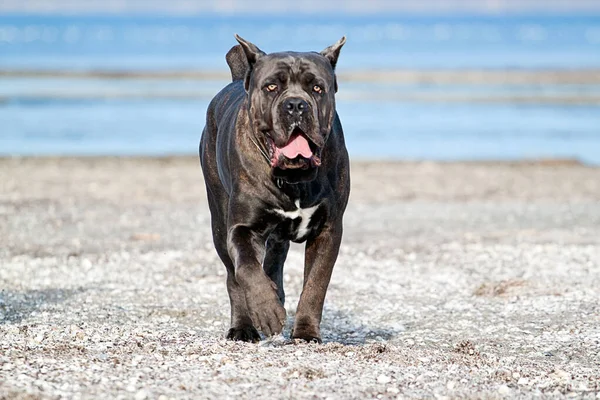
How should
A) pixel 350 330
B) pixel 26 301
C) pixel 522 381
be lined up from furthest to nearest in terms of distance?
pixel 26 301, pixel 350 330, pixel 522 381

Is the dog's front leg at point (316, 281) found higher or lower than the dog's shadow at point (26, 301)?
higher

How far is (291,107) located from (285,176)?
41cm

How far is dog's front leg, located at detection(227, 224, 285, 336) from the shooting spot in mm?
6278

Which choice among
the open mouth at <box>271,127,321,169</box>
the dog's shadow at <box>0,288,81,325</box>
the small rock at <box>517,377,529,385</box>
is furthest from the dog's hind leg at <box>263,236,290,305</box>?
the small rock at <box>517,377,529,385</box>

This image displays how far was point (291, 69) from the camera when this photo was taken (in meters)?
6.50

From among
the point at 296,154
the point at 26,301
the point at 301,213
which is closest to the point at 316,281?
the point at 301,213

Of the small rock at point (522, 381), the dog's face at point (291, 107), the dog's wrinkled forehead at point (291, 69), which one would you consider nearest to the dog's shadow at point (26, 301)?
the dog's face at point (291, 107)

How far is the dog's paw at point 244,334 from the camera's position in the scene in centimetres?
725

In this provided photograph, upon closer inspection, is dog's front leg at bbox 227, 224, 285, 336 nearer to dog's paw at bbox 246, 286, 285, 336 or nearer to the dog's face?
dog's paw at bbox 246, 286, 285, 336

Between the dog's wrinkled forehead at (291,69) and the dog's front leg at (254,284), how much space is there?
95cm

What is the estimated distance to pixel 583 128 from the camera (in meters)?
25.6

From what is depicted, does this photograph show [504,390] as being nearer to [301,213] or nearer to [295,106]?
[301,213]

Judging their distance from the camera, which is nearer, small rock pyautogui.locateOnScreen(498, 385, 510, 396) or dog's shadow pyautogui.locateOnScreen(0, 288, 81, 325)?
small rock pyautogui.locateOnScreen(498, 385, 510, 396)

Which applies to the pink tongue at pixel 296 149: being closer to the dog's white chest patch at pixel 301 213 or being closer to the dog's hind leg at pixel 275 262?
the dog's white chest patch at pixel 301 213
